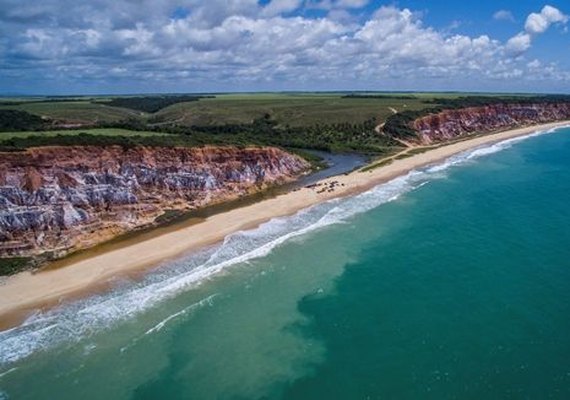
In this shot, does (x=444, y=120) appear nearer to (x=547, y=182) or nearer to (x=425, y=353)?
(x=547, y=182)

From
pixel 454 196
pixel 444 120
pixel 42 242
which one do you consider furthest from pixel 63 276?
pixel 444 120

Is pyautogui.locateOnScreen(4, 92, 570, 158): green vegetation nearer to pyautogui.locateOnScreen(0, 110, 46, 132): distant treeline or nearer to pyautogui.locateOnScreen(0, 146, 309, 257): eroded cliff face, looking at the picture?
pyautogui.locateOnScreen(0, 110, 46, 132): distant treeline

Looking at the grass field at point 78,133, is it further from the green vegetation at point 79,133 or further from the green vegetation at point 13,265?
the green vegetation at point 13,265

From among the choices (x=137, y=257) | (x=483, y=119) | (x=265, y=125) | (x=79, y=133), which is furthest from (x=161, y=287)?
(x=483, y=119)

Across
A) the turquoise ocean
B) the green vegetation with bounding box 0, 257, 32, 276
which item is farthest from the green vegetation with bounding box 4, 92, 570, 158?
the turquoise ocean

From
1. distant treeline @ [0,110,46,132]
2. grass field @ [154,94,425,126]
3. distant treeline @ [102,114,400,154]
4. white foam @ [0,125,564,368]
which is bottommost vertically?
white foam @ [0,125,564,368]

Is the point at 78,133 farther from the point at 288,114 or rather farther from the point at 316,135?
the point at 288,114
